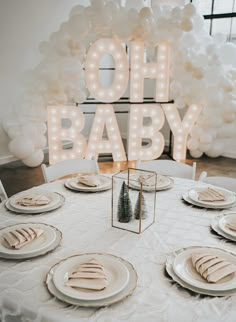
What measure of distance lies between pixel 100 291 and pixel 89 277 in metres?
0.06

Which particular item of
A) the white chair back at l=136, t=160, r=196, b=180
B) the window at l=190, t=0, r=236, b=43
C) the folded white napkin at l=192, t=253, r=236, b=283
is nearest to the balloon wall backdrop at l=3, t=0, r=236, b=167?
the window at l=190, t=0, r=236, b=43

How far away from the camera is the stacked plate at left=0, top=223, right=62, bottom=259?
3.49ft

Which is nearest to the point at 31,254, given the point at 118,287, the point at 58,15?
the point at 118,287

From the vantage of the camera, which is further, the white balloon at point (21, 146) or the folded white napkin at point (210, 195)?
the white balloon at point (21, 146)

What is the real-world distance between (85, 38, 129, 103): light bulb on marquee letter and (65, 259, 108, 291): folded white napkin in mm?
3221

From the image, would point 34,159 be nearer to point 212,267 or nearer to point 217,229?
point 217,229

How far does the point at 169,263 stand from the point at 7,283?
48 cm

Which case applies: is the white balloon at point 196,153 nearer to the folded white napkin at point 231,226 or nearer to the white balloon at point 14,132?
the white balloon at point 14,132

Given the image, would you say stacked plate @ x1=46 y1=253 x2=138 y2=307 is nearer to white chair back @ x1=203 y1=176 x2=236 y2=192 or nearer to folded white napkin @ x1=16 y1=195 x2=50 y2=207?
folded white napkin @ x1=16 y1=195 x2=50 y2=207

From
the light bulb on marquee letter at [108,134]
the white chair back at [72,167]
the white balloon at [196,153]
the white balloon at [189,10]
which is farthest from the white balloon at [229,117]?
the white chair back at [72,167]

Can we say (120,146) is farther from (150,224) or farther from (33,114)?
(150,224)

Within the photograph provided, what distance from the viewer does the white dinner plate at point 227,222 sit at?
124 cm

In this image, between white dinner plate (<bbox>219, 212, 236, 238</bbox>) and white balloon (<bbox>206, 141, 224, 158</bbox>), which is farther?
white balloon (<bbox>206, 141, 224, 158</bbox>)

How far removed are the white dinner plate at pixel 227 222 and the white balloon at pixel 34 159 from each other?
316 centimetres
